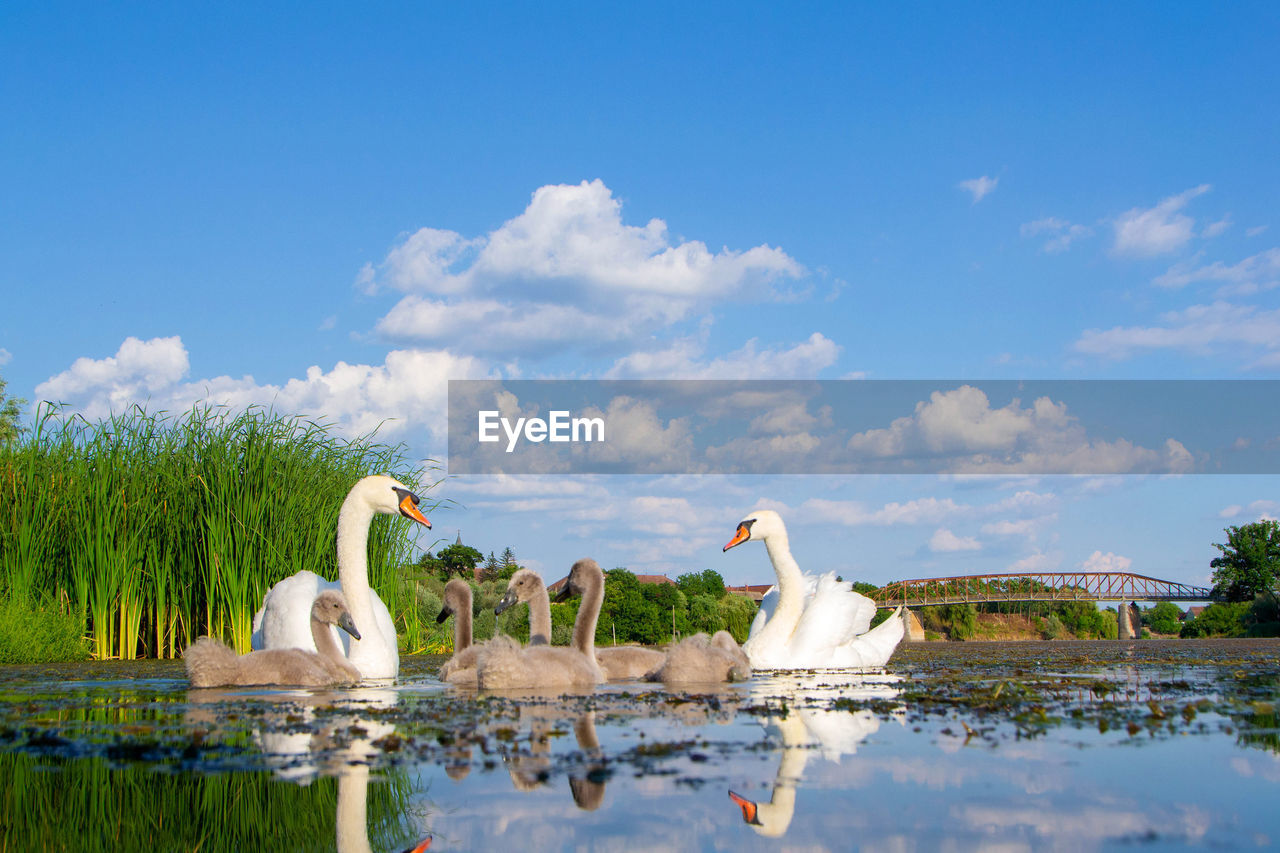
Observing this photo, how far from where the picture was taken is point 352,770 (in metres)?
4.13

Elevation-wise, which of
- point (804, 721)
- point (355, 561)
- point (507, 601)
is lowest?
point (804, 721)

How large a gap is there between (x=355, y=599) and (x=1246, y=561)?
57426mm

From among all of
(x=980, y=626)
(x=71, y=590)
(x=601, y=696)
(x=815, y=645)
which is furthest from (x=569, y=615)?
(x=980, y=626)

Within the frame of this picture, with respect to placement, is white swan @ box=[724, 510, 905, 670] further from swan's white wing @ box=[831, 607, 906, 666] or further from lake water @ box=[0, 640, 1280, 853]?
lake water @ box=[0, 640, 1280, 853]

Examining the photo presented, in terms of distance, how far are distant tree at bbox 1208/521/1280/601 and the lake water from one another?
53414mm

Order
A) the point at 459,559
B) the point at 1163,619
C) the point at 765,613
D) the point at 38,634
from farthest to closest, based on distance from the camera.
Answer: the point at 1163,619
the point at 459,559
the point at 38,634
the point at 765,613

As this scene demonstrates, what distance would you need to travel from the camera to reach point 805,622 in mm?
11938

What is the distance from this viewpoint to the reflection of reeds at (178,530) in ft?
46.6

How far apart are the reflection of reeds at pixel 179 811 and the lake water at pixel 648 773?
0.01 metres

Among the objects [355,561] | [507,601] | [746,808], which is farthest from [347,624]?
[746,808]

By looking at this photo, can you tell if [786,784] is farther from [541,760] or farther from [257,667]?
[257,667]

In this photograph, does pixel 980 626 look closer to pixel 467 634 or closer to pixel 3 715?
pixel 467 634

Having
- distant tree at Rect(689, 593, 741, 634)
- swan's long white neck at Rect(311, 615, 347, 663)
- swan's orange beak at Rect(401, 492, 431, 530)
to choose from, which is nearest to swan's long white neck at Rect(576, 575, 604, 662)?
swan's orange beak at Rect(401, 492, 431, 530)

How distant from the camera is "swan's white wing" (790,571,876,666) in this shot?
1188cm
